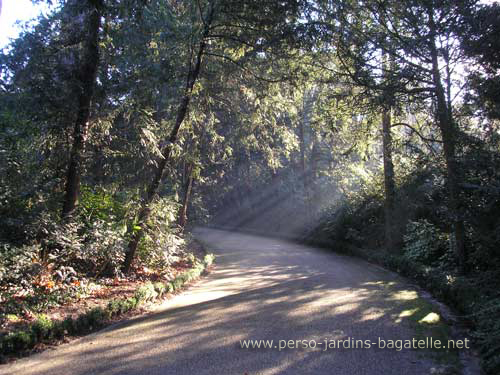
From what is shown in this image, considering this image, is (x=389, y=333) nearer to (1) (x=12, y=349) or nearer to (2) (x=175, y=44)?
(1) (x=12, y=349)

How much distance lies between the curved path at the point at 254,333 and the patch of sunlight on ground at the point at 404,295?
2 cm

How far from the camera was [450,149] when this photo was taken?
9414mm

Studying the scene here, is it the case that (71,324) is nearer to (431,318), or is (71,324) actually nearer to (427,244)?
(431,318)

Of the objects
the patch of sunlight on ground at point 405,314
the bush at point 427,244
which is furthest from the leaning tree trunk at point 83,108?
the bush at point 427,244

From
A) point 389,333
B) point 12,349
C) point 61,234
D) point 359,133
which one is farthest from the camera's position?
point 359,133

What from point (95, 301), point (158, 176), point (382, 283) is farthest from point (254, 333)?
point (382, 283)

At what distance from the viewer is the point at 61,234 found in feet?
24.9

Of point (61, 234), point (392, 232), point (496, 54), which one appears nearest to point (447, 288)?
point (496, 54)

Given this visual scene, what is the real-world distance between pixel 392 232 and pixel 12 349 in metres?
12.9

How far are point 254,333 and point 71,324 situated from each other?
9.10 feet

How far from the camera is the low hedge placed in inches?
209

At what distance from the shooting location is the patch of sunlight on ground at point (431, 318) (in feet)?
22.6

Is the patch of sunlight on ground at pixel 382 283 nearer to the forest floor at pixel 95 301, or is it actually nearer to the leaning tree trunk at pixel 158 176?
the forest floor at pixel 95 301

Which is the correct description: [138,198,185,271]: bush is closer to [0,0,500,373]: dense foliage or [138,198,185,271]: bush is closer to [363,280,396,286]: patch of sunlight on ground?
[0,0,500,373]: dense foliage
